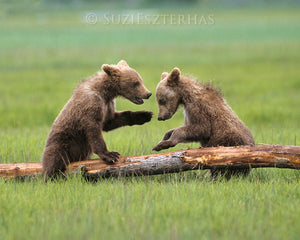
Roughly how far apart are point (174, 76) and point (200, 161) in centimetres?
143

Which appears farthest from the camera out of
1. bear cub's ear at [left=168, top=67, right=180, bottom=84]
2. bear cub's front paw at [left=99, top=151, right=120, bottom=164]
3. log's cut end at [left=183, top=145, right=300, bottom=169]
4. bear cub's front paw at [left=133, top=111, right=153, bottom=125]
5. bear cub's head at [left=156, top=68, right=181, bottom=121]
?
bear cub's front paw at [left=133, top=111, right=153, bottom=125]

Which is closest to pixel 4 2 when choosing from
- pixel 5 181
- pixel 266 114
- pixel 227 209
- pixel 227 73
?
pixel 227 73

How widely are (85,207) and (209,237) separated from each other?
1.58 metres

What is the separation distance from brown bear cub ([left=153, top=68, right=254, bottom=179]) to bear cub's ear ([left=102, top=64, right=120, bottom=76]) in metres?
0.70

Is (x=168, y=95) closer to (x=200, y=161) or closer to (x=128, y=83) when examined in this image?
(x=128, y=83)

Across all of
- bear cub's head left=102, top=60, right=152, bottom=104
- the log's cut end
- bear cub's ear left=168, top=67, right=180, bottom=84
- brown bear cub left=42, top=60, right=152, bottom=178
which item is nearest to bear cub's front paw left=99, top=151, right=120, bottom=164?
brown bear cub left=42, top=60, right=152, bottom=178

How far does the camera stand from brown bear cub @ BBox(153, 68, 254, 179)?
23.1ft

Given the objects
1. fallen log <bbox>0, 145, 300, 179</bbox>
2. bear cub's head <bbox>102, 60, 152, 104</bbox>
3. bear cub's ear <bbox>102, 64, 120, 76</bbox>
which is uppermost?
bear cub's ear <bbox>102, 64, 120, 76</bbox>

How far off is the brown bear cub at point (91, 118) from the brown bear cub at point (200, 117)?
38 centimetres

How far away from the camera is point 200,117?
23.3ft

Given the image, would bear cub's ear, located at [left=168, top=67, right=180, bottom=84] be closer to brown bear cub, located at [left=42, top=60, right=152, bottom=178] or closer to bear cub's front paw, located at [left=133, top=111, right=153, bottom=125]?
brown bear cub, located at [left=42, top=60, right=152, bottom=178]

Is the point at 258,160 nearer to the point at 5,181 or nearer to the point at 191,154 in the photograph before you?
the point at 191,154

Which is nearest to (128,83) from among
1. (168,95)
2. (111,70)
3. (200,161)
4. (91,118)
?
(111,70)

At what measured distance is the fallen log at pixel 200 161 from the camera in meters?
6.52
